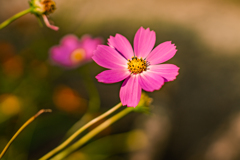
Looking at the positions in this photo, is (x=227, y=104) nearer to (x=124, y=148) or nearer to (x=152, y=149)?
(x=152, y=149)

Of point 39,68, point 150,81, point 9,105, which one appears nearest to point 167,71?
A: point 150,81

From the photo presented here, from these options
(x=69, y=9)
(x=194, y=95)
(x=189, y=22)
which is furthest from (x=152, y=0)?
(x=194, y=95)

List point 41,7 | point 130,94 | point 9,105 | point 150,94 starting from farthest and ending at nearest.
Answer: point 150,94 < point 9,105 < point 41,7 < point 130,94

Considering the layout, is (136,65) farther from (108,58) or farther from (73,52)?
(73,52)

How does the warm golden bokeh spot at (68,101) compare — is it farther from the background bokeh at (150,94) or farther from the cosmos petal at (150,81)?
the cosmos petal at (150,81)

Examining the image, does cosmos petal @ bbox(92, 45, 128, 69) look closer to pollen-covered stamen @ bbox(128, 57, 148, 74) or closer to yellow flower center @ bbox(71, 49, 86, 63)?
pollen-covered stamen @ bbox(128, 57, 148, 74)

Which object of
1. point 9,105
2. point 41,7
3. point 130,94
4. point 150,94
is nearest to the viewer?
point 130,94
